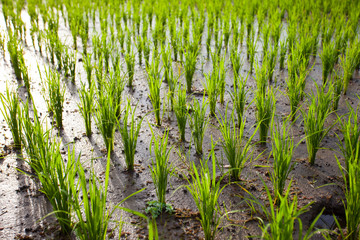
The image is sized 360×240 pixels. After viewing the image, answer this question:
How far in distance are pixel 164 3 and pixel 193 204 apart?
5250 mm

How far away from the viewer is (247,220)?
1987 mm

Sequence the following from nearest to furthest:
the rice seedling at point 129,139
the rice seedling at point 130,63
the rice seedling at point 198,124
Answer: the rice seedling at point 129,139 < the rice seedling at point 198,124 < the rice seedling at point 130,63

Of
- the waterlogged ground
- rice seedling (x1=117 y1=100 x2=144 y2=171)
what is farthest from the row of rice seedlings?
rice seedling (x1=117 y1=100 x2=144 y2=171)

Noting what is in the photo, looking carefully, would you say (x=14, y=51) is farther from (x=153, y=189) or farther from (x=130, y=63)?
(x=153, y=189)

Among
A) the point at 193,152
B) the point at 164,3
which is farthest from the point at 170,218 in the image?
the point at 164,3

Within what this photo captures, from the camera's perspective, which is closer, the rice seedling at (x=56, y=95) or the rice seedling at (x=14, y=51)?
the rice seedling at (x=56, y=95)

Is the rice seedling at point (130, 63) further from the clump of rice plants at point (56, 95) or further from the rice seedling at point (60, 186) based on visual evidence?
the rice seedling at point (60, 186)

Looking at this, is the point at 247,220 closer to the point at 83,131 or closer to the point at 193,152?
the point at 193,152

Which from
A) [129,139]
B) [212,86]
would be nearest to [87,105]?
[129,139]

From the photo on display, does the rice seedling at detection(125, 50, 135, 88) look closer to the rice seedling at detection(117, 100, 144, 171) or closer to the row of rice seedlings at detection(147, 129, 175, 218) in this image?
the rice seedling at detection(117, 100, 144, 171)

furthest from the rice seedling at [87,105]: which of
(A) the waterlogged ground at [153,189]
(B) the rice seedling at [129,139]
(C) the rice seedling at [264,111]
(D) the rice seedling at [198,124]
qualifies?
(C) the rice seedling at [264,111]

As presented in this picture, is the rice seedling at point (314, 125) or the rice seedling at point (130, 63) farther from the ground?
the rice seedling at point (130, 63)

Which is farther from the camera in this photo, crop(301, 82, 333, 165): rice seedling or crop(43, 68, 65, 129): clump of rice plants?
crop(43, 68, 65, 129): clump of rice plants

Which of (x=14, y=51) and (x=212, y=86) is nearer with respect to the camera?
(x=212, y=86)
